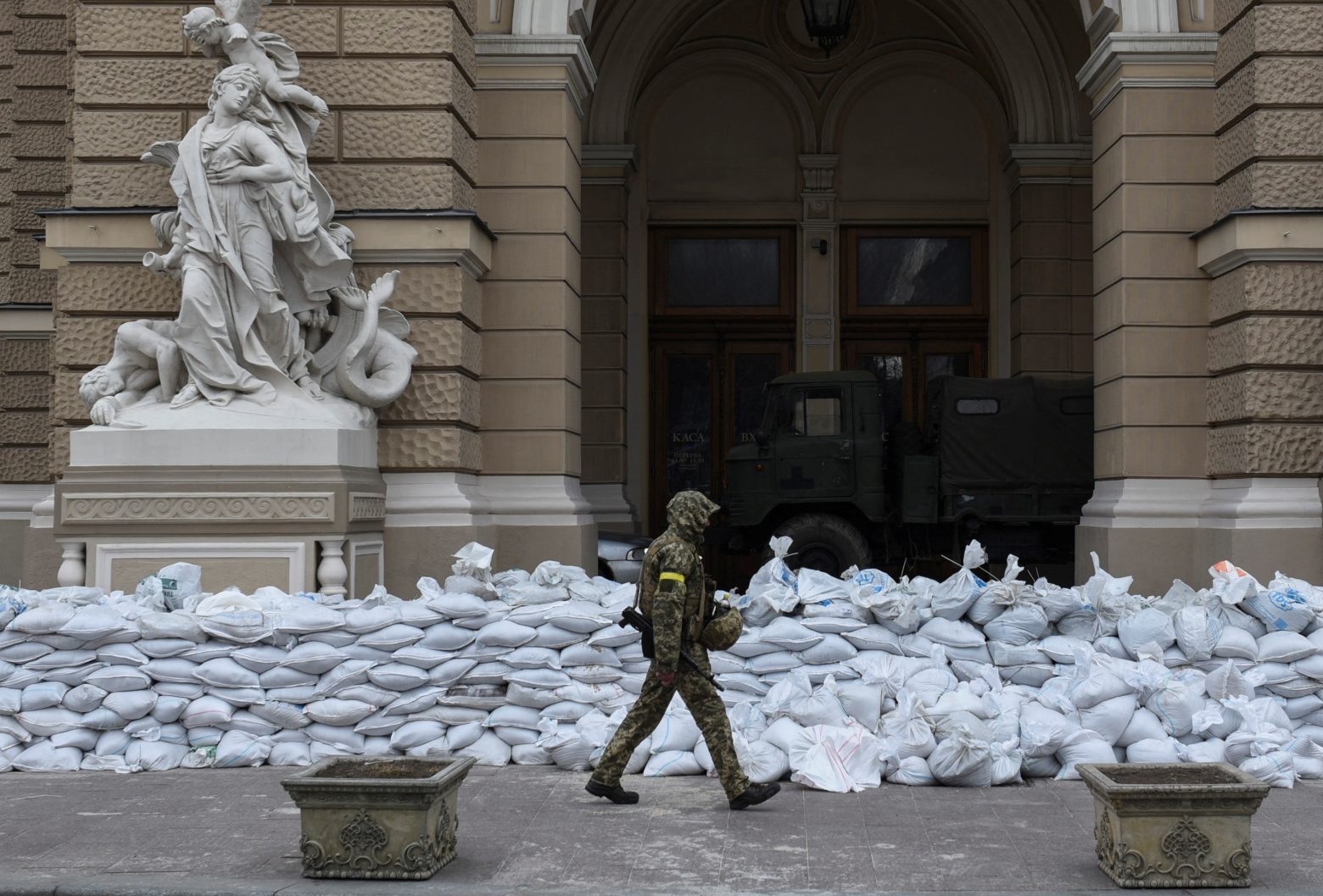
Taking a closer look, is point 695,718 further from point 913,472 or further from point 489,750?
point 913,472

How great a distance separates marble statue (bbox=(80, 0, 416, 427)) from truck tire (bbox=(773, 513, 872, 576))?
638cm

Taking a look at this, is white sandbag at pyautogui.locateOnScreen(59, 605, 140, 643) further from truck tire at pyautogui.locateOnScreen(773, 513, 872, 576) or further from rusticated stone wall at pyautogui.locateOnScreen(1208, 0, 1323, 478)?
truck tire at pyautogui.locateOnScreen(773, 513, 872, 576)

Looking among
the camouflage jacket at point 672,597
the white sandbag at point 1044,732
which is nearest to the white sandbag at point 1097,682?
the white sandbag at point 1044,732

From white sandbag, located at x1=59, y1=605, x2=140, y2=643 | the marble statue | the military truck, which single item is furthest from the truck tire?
white sandbag, located at x1=59, y1=605, x2=140, y2=643

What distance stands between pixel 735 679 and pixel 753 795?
1.59 m

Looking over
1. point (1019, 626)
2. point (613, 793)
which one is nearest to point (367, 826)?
point (613, 793)

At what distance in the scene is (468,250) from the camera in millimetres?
11562

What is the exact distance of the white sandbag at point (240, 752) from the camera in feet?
26.4

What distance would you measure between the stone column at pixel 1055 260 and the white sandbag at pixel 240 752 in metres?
12.4

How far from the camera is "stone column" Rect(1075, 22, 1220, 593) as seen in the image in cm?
1227

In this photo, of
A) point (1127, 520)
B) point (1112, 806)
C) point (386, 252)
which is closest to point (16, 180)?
point (386, 252)

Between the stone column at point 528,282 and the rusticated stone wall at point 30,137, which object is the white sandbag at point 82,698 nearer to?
the stone column at point 528,282

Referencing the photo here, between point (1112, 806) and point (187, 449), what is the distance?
705 cm

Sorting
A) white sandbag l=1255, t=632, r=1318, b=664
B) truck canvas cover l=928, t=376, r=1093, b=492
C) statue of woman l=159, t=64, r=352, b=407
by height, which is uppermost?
statue of woman l=159, t=64, r=352, b=407
